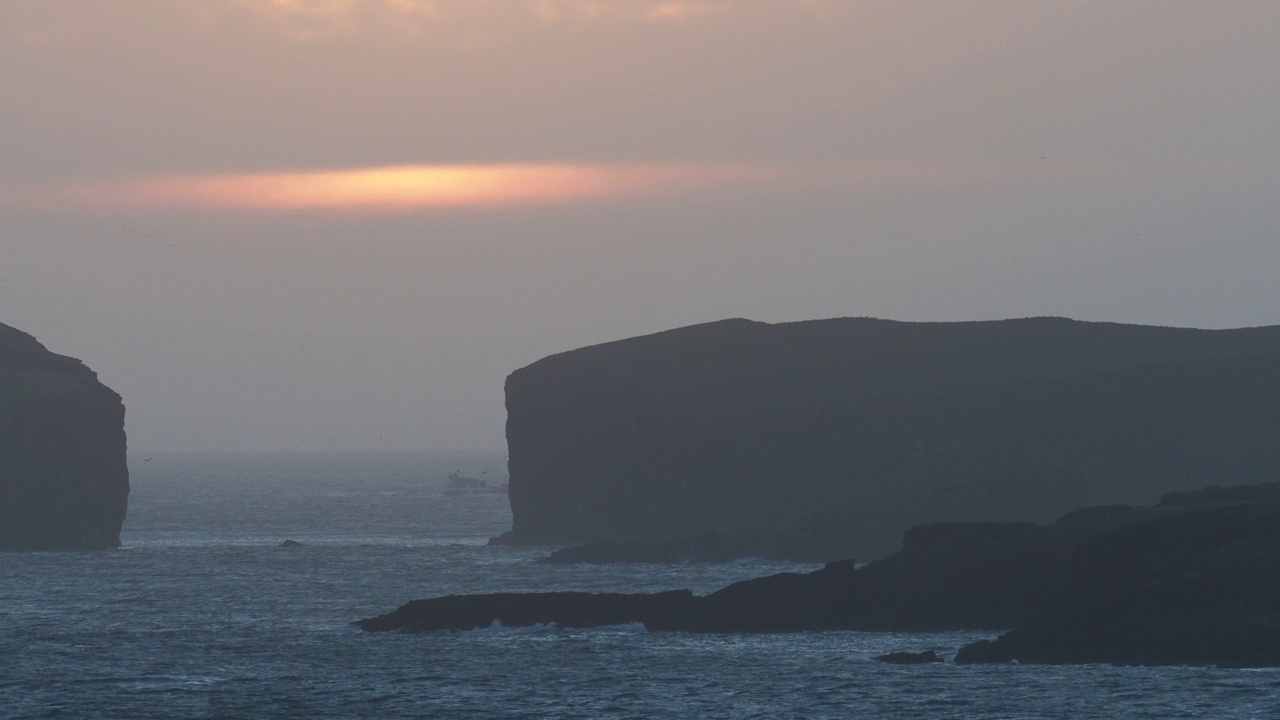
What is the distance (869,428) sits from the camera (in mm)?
137625

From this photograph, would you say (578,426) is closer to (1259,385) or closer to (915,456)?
(915,456)

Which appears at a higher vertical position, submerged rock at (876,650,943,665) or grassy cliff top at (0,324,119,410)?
grassy cliff top at (0,324,119,410)

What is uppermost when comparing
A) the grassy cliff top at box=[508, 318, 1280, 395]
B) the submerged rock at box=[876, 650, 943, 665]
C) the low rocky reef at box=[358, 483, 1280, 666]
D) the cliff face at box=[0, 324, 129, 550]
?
the grassy cliff top at box=[508, 318, 1280, 395]

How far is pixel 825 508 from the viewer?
135625 mm

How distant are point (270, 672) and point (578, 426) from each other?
80056mm

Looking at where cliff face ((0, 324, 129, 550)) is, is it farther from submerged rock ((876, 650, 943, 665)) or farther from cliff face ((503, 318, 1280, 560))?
submerged rock ((876, 650, 943, 665))

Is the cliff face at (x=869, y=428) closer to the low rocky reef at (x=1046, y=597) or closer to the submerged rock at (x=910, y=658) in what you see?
the low rocky reef at (x=1046, y=597)

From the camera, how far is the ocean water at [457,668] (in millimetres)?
60656

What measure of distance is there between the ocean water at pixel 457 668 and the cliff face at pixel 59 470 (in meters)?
29.4

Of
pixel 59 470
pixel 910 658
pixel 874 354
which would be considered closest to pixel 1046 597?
pixel 910 658

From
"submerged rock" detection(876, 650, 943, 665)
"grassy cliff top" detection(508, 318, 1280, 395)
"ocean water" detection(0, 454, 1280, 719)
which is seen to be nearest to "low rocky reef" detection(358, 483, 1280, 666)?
"submerged rock" detection(876, 650, 943, 665)

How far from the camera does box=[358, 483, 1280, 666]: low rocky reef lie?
68375mm

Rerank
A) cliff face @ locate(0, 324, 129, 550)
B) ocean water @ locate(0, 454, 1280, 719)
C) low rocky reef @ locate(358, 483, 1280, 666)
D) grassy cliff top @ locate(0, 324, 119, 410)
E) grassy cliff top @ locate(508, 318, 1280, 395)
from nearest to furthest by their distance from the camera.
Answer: ocean water @ locate(0, 454, 1280, 719)
low rocky reef @ locate(358, 483, 1280, 666)
cliff face @ locate(0, 324, 129, 550)
grassy cliff top @ locate(508, 318, 1280, 395)
grassy cliff top @ locate(0, 324, 119, 410)

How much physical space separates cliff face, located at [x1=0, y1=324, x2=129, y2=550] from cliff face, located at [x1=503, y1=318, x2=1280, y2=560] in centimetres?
3076
